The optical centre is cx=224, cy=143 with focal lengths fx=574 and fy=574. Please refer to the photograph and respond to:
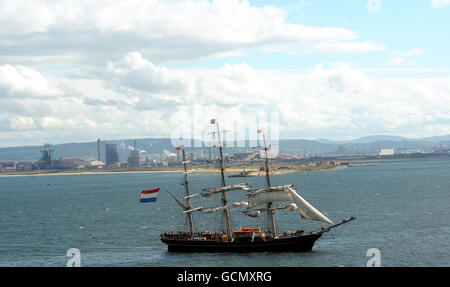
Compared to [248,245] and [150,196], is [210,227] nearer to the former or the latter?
[248,245]

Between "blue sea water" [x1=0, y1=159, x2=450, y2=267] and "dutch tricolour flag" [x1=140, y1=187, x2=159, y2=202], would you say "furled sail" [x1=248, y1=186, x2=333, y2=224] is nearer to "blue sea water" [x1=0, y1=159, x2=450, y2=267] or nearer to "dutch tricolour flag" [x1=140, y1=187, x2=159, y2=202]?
"blue sea water" [x1=0, y1=159, x2=450, y2=267]

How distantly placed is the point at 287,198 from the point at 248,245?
10.0 m

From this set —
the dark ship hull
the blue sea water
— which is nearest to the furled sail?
the blue sea water

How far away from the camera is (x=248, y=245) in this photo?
3029 inches

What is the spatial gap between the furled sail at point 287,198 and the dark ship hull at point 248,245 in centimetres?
562

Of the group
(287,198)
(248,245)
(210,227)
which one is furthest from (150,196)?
(210,227)

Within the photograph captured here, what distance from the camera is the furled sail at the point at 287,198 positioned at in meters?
80.6

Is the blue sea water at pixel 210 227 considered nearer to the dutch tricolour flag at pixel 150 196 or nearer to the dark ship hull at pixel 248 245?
the dark ship hull at pixel 248 245

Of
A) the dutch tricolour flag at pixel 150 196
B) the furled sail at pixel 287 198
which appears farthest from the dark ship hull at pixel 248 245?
the dutch tricolour flag at pixel 150 196
